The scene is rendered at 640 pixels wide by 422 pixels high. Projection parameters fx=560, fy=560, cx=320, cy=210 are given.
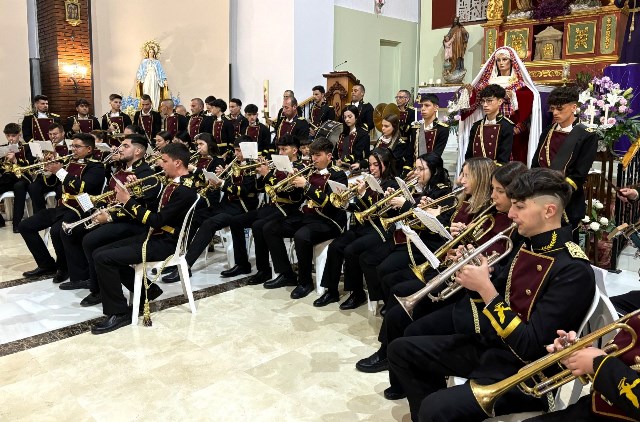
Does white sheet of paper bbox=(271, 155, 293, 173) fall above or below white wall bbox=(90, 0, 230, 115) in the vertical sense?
below

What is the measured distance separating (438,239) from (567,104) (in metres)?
1.40

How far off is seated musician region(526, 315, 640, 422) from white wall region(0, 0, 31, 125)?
1205cm

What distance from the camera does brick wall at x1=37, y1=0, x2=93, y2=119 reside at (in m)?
12.6

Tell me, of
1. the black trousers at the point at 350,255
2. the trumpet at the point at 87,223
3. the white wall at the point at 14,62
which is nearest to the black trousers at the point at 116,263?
the trumpet at the point at 87,223

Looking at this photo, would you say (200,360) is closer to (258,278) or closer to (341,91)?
(258,278)

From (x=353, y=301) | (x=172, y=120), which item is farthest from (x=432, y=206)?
(x=172, y=120)

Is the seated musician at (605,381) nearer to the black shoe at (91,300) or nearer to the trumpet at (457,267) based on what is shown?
the trumpet at (457,267)

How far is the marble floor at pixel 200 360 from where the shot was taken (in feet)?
10.6

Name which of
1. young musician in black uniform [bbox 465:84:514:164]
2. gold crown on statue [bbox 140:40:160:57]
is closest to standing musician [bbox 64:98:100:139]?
gold crown on statue [bbox 140:40:160:57]

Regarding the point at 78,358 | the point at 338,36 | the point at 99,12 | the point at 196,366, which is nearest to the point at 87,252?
the point at 78,358

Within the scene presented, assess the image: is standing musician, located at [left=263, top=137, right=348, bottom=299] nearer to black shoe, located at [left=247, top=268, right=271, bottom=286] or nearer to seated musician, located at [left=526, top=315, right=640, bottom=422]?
black shoe, located at [left=247, top=268, right=271, bottom=286]

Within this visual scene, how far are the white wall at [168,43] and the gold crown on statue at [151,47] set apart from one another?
136mm

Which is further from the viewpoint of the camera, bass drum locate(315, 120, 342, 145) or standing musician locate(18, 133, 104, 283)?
bass drum locate(315, 120, 342, 145)

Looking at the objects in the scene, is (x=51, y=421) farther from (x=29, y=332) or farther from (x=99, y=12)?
(x=99, y=12)
